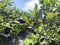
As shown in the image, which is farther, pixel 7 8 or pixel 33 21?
pixel 7 8

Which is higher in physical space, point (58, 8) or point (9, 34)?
point (58, 8)

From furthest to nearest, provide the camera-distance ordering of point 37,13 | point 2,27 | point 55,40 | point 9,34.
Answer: point 9,34
point 2,27
point 37,13
point 55,40

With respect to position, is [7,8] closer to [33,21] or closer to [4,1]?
[4,1]

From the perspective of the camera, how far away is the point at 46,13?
2.76 metres

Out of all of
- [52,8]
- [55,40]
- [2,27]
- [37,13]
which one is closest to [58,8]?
[52,8]

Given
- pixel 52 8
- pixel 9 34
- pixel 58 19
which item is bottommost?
pixel 9 34

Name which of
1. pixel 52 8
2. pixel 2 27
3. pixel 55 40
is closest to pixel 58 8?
pixel 52 8

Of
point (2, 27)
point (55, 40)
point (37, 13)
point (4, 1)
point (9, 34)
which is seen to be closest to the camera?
point (55, 40)

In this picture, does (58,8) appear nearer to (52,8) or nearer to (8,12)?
(52,8)

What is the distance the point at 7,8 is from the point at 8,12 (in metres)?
0.09

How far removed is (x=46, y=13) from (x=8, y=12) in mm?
915

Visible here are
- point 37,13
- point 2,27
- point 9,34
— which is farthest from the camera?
point 9,34

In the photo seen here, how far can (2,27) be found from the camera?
2957mm

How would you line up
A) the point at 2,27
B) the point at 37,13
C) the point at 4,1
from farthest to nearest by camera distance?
the point at 4,1 → the point at 2,27 → the point at 37,13
